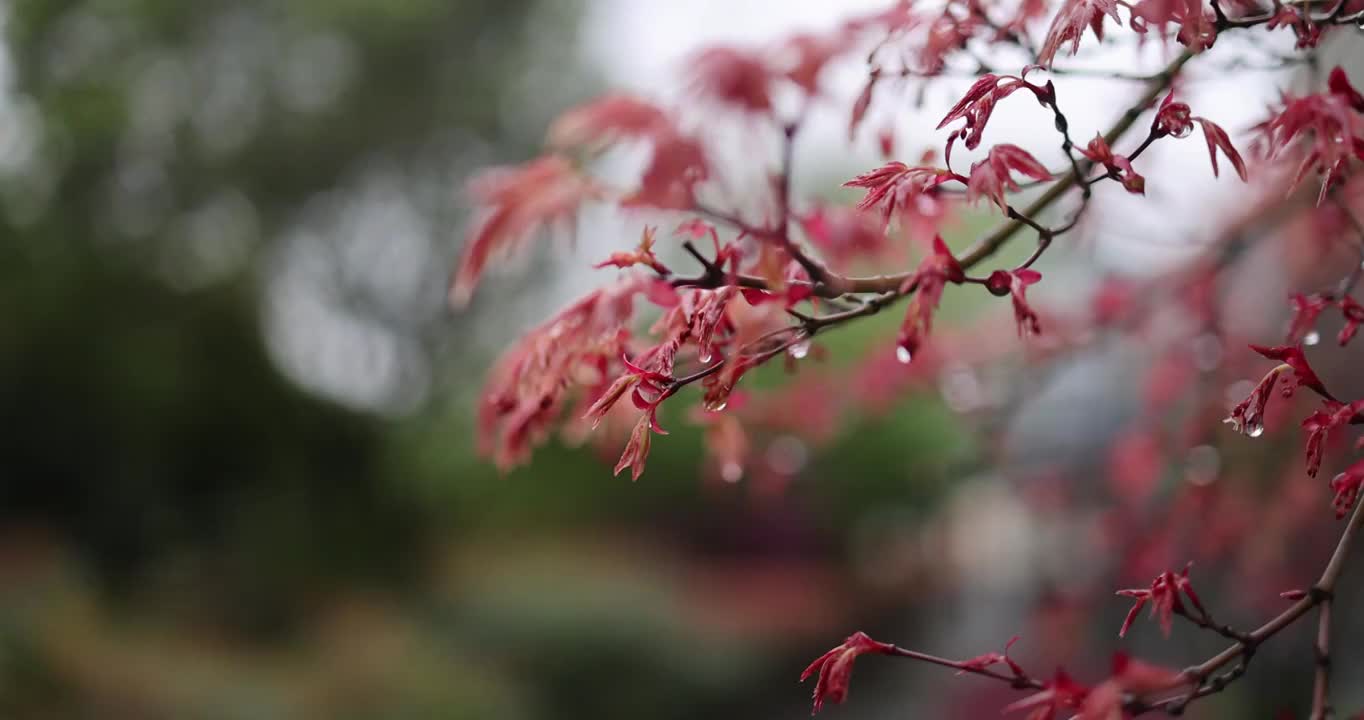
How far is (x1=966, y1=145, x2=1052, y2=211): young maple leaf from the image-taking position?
0.46 metres

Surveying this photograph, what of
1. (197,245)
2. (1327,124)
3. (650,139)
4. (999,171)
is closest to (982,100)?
(999,171)

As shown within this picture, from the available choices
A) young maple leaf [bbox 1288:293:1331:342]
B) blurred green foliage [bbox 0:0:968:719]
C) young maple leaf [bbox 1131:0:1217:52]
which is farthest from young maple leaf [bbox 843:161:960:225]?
blurred green foliage [bbox 0:0:968:719]

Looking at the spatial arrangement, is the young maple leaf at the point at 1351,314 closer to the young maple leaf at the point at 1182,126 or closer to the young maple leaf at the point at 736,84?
the young maple leaf at the point at 1182,126

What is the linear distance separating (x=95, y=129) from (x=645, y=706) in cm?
181

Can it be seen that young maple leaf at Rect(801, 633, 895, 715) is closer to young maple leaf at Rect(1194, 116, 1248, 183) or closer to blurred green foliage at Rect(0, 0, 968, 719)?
young maple leaf at Rect(1194, 116, 1248, 183)

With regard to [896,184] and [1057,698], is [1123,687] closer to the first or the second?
[1057,698]

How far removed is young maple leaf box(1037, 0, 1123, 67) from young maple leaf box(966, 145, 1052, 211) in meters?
0.05

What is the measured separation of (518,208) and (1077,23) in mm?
402

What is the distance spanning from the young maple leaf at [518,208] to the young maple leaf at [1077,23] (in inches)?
13.6

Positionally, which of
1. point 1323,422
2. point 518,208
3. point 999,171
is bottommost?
point 1323,422

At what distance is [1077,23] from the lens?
47 cm

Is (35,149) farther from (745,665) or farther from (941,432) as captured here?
(941,432)

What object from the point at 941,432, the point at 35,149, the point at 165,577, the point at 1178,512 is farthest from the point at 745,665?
the point at 35,149

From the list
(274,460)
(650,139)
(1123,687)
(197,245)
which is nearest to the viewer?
(1123,687)
